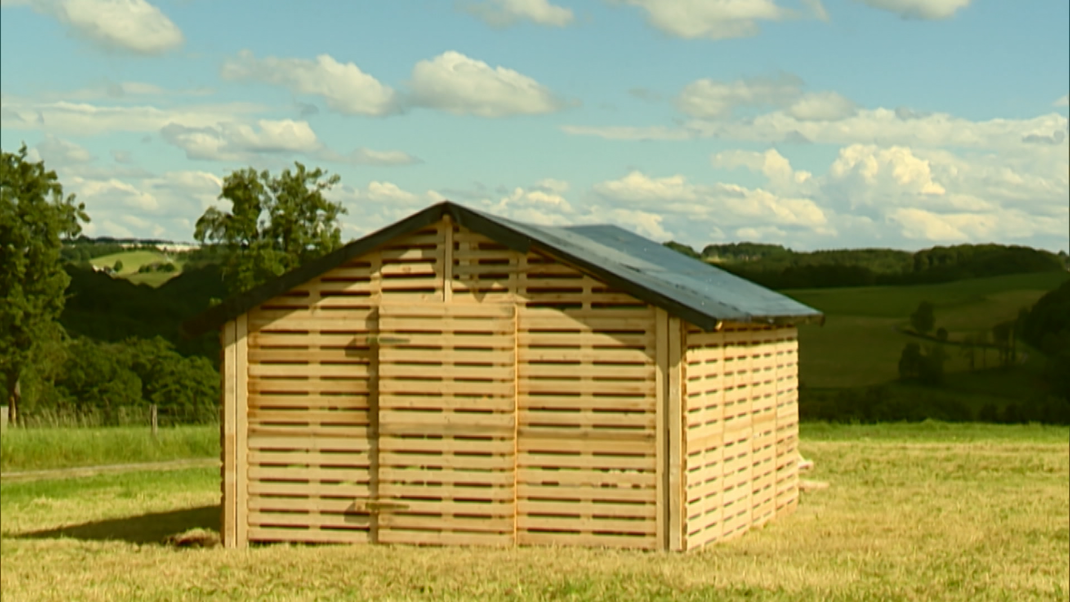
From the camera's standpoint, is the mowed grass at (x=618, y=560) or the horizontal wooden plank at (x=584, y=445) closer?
the mowed grass at (x=618, y=560)

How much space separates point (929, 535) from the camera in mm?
15844

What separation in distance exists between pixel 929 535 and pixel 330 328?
699 cm

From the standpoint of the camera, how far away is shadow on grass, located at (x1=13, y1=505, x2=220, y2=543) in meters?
17.0

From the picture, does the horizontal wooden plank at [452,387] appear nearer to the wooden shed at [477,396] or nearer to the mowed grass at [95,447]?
the wooden shed at [477,396]

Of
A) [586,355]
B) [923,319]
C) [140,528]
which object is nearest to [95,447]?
[140,528]

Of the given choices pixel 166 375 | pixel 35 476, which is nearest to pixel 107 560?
pixel 35 476

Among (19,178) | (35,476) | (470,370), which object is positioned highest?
(19,178)

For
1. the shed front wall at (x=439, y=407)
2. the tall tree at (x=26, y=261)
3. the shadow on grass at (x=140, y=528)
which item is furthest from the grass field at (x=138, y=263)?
the shed front wall at (x=439, y=407)

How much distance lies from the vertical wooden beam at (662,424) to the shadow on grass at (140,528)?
6.01 m

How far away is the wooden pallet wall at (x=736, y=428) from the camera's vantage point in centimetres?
1448

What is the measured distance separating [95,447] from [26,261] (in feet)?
45.5

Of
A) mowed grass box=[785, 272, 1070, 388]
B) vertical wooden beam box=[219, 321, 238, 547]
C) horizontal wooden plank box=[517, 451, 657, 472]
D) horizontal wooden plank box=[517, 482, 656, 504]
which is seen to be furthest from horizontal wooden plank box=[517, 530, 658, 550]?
mowed grass box=[785, 272, 1070, 388]

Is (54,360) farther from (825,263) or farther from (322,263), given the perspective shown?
(825,263)

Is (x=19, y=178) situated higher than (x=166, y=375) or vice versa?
(x=19, y=178)
